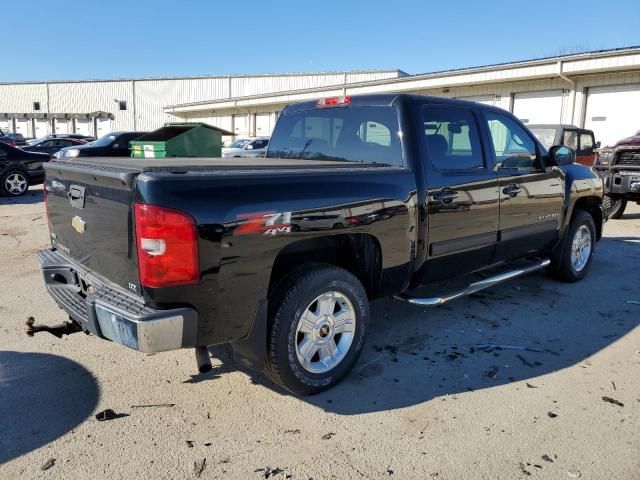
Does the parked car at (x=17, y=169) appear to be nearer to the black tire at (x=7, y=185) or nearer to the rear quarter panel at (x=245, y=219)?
the black tire at (x=7, y=185)

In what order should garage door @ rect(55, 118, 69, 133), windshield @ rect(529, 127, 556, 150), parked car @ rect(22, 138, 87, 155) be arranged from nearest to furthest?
windshield @ rect(529, 127, 556, 150), parked car @ rect(22, 138, 87, 155), garage door @ rect(55, 118, 69, 133)

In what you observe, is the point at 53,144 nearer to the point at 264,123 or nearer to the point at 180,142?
the point at 264,123

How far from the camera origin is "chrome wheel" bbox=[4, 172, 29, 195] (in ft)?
42.1

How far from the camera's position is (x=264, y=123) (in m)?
33.8

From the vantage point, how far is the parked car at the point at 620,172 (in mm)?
9945

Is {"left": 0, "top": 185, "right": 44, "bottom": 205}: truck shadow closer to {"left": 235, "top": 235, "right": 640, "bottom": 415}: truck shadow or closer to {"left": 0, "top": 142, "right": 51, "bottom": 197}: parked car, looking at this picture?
{"left": 0, "top": 142, "right": 51, "bottom": 197}: parked car

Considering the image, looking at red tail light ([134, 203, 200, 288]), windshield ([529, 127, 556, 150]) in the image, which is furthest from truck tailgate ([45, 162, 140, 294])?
windshield ([529, 127, 556, 150])

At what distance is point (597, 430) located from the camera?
9.74ft

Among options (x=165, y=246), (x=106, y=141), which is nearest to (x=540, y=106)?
(x=106, y=141)

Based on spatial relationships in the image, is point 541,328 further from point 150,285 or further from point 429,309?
point 150,285

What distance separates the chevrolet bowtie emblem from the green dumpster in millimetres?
8127

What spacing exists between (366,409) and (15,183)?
42.4 ft

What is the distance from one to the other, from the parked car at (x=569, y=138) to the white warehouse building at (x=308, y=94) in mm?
3750

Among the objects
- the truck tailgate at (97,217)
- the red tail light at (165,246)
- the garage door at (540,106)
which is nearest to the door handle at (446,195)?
the red tail light at (165,246)
